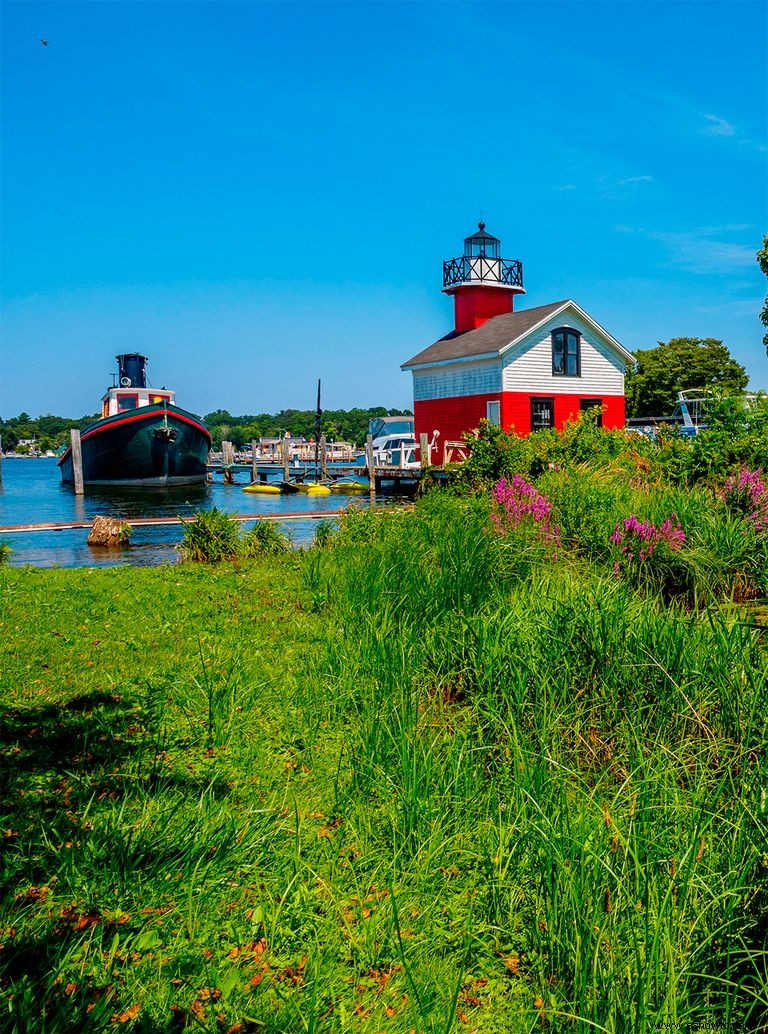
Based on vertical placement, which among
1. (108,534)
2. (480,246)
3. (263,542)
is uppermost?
(480,246)

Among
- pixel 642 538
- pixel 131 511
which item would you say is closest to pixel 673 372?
pixel 131 511

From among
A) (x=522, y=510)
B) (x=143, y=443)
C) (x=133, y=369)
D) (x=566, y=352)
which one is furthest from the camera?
(x=133, y=369)

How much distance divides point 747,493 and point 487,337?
24.7m

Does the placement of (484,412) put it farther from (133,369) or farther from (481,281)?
(133,369)

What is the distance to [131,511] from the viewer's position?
104ft

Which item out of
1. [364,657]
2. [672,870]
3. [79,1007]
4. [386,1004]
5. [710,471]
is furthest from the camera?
[710,471]

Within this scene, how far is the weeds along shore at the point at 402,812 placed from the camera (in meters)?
2.66

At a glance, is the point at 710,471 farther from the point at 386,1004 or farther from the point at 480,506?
the point at 386,1004

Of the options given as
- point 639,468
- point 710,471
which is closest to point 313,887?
point 710,471

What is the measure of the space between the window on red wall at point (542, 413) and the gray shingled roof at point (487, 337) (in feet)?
8.80

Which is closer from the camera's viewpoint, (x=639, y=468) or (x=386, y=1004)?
(x=386, y=1004)

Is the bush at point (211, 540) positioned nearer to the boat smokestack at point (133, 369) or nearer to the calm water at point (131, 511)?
the calm water at point (131, 511)

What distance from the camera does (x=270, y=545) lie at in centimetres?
1259

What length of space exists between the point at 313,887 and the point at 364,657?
7.22 feet
